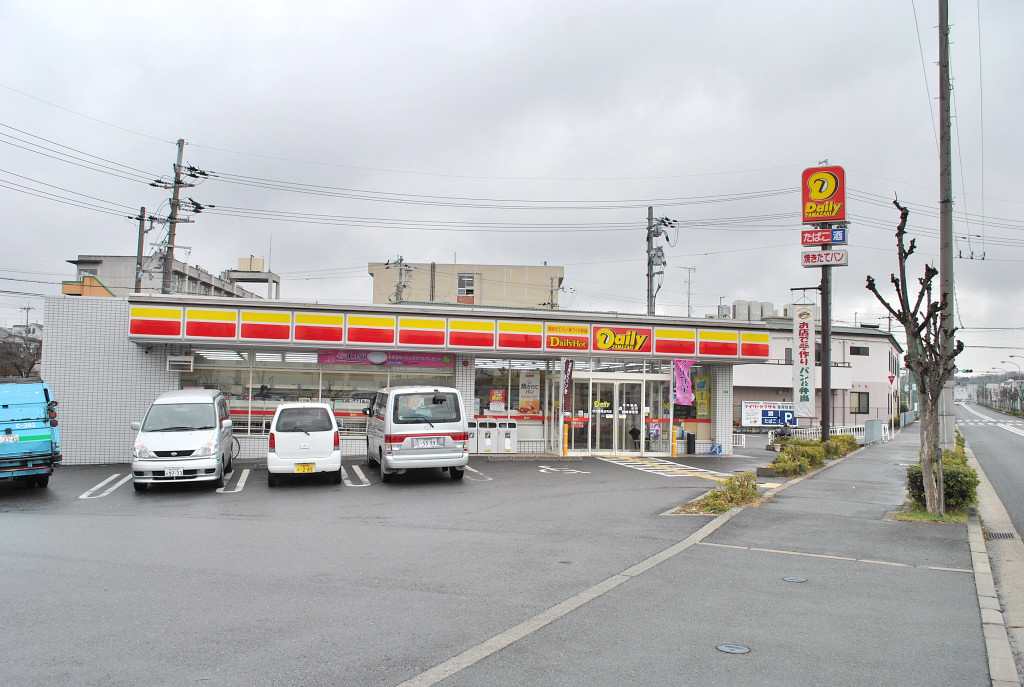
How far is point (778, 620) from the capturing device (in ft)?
19.8

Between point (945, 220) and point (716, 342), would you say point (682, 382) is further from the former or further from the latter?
point (945, 220)

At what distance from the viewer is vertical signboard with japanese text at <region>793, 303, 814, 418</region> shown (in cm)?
2145

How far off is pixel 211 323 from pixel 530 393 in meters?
9.20

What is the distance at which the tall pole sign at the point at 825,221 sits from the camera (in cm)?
1989

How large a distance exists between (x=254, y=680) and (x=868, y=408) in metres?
57.4

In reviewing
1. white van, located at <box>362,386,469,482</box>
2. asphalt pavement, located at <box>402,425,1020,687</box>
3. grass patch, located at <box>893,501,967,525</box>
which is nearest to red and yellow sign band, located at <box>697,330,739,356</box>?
white van, located at <box>362,386,469,482</box>

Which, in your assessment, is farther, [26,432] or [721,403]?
[721,403]

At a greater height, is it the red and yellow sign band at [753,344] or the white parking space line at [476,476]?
the red and yellow sign band at [753,344]

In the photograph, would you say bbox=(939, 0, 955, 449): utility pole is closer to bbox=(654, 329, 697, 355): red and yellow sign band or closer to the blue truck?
bbox=(654, 329, 697, 355): red and yellow sign band

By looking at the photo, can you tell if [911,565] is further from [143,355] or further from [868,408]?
[868,408]

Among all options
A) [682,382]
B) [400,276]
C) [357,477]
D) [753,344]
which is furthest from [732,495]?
[400,276]

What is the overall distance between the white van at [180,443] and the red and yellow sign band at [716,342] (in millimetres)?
14132

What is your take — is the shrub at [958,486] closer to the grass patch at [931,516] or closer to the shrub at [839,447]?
the grass patch at [931,516]

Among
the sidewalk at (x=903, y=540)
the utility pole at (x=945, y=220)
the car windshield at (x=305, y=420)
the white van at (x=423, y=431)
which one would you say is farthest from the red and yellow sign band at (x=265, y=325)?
the utility pole at (x=945, y=220)
